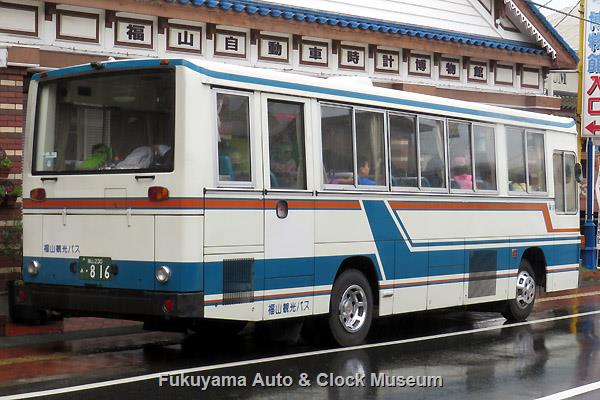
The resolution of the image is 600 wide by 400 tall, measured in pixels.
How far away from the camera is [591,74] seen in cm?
2216

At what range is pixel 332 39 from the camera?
728 inches

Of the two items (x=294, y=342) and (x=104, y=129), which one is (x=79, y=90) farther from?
(x=294, y=342)

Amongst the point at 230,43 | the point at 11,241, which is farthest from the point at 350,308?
the point at 230,43

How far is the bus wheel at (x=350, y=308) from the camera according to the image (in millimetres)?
11773

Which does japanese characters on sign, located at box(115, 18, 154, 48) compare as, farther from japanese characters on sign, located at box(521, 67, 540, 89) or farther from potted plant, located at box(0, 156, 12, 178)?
japanese characters on sign, located at box(521, 67, 540, 89)

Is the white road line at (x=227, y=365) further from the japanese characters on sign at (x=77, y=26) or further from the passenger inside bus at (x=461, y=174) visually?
the japanese characters on sign at (x=77, y=26)

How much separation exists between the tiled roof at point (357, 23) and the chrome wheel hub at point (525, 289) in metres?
5.71

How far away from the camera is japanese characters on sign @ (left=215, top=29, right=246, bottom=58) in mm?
16734

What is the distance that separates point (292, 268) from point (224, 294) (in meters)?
1.07

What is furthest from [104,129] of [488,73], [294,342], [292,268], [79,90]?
[488,73]

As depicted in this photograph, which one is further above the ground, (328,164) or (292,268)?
(328,164)

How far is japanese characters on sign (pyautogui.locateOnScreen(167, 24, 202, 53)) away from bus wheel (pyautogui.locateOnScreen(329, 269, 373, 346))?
5.71m

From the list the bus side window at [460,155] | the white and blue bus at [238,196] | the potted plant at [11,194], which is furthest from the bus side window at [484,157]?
the potted plant at [11,194]

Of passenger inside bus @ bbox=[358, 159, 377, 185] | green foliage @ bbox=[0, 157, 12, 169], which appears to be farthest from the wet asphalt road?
green foliage @ bbox=[0, 157, 12, 169]
